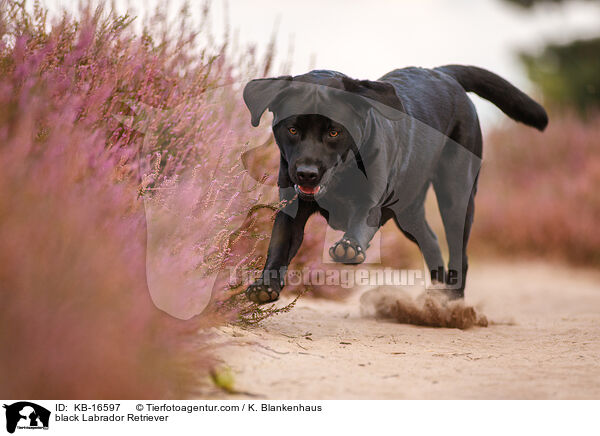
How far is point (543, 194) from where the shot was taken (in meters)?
10.5

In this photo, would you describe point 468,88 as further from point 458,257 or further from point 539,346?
point 539,346

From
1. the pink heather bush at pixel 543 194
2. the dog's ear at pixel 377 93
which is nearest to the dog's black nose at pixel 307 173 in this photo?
the dog's ear at pixel 377 93

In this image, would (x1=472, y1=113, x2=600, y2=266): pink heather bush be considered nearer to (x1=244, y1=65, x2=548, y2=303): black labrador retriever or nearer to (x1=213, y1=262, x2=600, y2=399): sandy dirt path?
(x1=213, y1=262, x2=600, y2=399): sandy dirt path

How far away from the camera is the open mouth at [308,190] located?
3.20 m

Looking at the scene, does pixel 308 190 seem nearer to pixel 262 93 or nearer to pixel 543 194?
A: pixel 262 93

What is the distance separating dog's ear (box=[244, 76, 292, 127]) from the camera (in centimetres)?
336

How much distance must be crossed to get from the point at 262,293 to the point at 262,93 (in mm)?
1049

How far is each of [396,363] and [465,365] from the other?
296 mm

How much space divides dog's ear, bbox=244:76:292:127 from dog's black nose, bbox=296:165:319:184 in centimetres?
42
